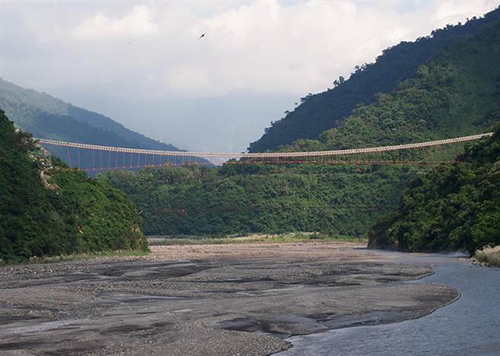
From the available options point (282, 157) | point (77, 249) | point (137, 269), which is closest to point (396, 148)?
point (282, 157)

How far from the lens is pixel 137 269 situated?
56375 mm

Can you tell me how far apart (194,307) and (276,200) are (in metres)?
131

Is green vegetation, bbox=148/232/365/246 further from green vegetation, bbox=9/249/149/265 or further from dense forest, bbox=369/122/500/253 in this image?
green vegetation, bbox=9/249/149/265

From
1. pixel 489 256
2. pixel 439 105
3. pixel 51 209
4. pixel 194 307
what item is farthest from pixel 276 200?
pixel 194 307

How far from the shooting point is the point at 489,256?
50.7 m

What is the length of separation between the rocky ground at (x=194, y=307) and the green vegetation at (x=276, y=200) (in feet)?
329

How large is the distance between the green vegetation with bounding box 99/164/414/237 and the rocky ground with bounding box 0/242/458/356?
100m

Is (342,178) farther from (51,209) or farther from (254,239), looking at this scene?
(51,209)

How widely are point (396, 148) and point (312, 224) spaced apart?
2411 cm

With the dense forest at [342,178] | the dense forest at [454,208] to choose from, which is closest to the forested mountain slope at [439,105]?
the dense forest at [342,178]

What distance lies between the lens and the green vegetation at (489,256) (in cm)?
4912

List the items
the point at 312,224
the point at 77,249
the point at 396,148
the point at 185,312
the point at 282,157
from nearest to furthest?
the point at 185,312 → the point at 77,249 → the point at 396,148 → the point at 312,224 → the point at 282,157

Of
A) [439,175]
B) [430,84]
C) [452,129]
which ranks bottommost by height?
[439,175]

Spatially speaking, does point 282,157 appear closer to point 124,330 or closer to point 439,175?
point 439,175
